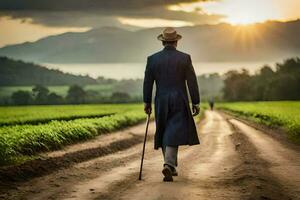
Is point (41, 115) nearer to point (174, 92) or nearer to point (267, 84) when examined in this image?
point (174, 92)

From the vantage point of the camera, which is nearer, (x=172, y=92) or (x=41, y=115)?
(x=172, y=92)

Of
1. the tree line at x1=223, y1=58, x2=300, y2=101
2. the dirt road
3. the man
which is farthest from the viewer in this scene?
the tree line at x1=223, y1=58, x2=300, y2=101

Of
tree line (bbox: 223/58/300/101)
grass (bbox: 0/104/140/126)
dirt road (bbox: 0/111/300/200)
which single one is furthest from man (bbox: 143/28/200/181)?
tree line (bbox: 223/58/300/101)

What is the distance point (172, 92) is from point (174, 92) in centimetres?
4

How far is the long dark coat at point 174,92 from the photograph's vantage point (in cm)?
1093

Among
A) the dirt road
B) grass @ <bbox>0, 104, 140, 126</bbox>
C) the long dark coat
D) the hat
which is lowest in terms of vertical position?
grass @ <bbox>0, 104, 140, 126</bbox>

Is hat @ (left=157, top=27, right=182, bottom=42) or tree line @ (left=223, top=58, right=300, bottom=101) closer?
hat @ (left=157, top=27, right=182, bottom=42)

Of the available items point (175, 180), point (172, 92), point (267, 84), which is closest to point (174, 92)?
point (172, 92)

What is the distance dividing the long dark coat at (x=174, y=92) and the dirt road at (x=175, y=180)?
0.88 metres

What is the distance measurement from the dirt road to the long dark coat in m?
0.88

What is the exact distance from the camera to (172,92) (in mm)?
10977

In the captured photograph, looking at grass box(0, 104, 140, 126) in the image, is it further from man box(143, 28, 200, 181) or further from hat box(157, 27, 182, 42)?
hat box(157, 27, 182, 42)

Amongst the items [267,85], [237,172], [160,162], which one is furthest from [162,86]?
[267,85]

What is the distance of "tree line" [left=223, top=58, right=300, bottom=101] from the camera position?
4488 inches
